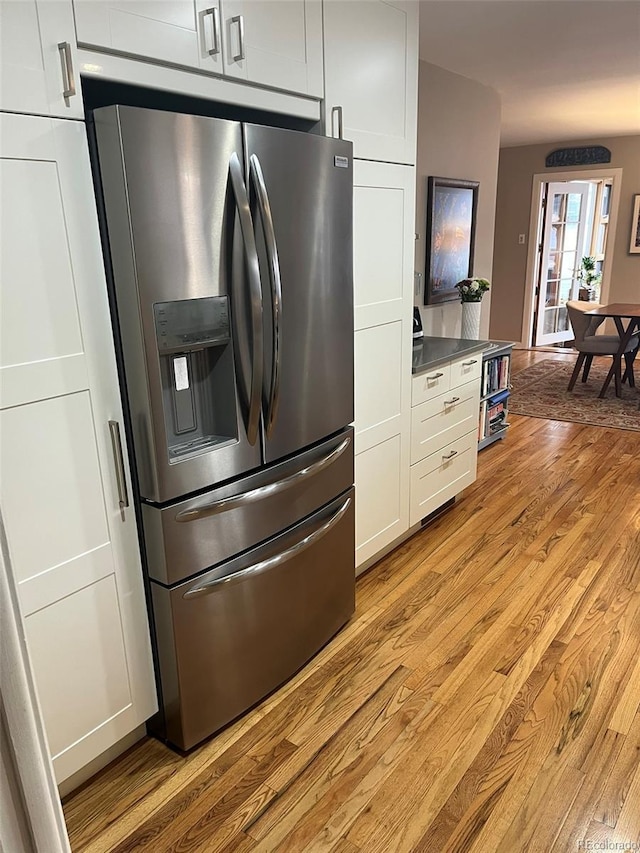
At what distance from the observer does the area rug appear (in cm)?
519

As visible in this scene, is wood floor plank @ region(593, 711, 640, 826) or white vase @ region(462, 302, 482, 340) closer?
wood floor plank @ region(593, 711, 640, 826)

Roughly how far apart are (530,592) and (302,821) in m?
1.45

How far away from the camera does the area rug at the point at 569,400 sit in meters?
5.19

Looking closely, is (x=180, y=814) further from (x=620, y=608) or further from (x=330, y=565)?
(x=620, y=608)

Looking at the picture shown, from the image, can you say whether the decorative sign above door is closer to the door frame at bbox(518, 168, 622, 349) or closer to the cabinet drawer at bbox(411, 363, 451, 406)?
the door frame at bbox(518, 168, 622, 349)

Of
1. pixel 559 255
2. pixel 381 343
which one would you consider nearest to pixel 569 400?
pixel 559 255

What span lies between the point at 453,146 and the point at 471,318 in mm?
1219

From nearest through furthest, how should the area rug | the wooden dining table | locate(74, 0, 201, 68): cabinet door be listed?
1. locate(74, 0, 201, 68): cabinet door
2. the area rug
3. the wooden dining table

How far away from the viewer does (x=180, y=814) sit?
5.49 feet

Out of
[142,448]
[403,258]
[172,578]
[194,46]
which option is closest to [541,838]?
[172,578]

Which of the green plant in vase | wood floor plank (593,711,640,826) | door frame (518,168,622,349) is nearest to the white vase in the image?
wood floor plank (593,711,640,826)

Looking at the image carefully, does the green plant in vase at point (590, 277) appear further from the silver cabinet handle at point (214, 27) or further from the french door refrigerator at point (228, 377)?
the silver cabinet handle at point (214, 27)

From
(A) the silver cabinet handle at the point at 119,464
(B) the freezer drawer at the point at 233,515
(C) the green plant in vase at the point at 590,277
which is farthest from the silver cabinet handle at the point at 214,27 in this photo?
(C) the green plant in vase at the point at 590,277

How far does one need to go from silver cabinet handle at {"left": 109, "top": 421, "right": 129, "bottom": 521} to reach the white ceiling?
2622mm
